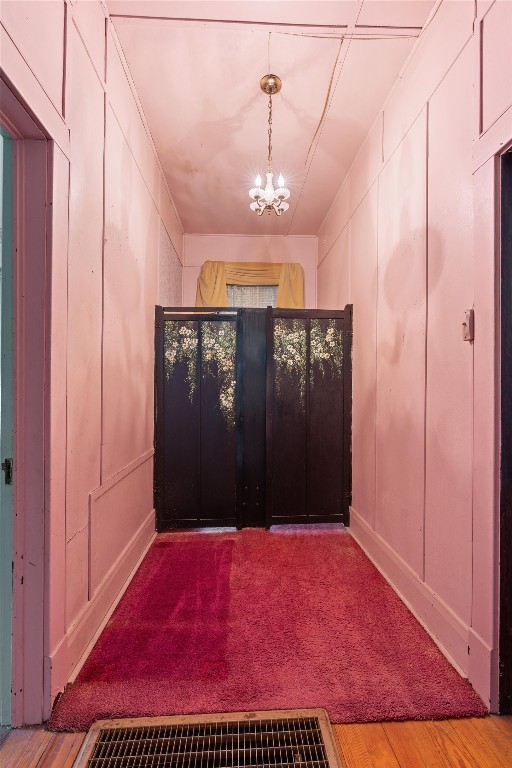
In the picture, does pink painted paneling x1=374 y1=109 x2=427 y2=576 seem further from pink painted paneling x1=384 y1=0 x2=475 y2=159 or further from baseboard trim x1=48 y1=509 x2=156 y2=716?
baseboard trim x1=48 y1=509 x2=156 y2=716

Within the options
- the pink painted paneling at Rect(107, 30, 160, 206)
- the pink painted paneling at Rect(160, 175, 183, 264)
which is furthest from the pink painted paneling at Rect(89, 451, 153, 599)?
the pink painted paneling at Rect(160, 175, 183, 264)

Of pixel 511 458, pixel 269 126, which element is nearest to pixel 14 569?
pixel 511 458

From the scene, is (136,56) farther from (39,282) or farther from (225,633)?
(225,633)

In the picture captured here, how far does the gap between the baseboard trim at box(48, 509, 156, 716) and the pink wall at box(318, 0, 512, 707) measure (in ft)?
5.91

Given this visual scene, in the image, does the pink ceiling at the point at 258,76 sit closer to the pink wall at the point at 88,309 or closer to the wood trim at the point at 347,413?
the pink wall at the point at 88,309

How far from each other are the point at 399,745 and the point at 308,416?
97.9 inches

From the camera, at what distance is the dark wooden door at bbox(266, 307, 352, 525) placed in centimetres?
374

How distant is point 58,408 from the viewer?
5.62ft

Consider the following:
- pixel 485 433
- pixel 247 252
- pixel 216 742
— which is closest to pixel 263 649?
pixel 216 742

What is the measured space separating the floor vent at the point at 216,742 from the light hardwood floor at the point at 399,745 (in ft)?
0.25

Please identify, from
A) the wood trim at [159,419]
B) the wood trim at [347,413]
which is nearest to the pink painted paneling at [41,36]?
the wood trim at [159,419]

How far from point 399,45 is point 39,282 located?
261 centimetres

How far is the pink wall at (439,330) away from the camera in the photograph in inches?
68.2

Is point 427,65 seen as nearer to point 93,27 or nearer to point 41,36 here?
point 93,27
